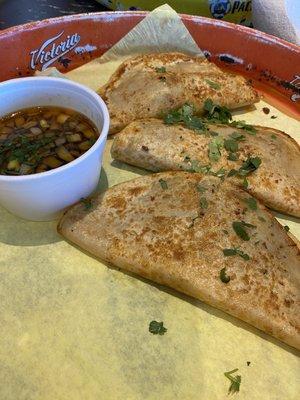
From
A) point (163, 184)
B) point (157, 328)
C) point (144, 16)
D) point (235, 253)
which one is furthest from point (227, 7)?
point (157, 328)

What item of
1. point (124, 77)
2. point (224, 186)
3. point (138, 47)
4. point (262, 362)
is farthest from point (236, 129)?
point (262, 362)

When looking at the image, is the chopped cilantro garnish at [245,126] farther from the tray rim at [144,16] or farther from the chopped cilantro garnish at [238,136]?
the tray rim at [144,16]

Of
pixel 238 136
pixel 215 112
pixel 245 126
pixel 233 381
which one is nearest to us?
pixel 233 381

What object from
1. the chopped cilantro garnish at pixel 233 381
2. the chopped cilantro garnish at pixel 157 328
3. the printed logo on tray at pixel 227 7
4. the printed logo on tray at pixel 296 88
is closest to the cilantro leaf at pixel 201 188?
the chopped cilantro garnish at pixel 157 328

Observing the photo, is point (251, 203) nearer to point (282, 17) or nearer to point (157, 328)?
point (157, 328)

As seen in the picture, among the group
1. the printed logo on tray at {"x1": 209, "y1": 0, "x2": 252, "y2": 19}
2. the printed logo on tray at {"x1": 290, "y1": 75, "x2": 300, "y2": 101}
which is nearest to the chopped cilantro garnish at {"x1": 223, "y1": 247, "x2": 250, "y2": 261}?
the printed logo on tray at {"x1": 290, "y1": 75, "x2": 300, "y2": 101}

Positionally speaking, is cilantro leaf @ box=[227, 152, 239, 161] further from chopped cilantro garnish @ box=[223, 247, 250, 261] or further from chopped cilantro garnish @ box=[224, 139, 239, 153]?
chopped cilantro garnish @ box=[223, 247, 250, 261]
